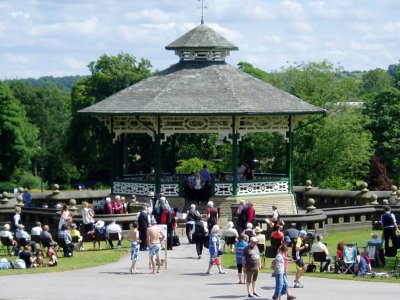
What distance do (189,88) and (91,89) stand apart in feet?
121

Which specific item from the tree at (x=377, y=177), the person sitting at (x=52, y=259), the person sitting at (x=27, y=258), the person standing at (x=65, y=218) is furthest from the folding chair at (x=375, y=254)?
the tree at (x=377, y=177)

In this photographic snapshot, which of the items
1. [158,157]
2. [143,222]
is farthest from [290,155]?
[143,222]

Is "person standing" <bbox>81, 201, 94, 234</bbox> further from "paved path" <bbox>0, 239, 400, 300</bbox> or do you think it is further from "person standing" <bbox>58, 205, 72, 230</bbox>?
"paved path" <bbox>0, 239, 400, 300</bbox>

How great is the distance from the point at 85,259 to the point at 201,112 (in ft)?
32.0

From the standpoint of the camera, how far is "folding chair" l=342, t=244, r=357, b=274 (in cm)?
2947

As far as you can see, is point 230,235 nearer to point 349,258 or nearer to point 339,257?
point 339,257

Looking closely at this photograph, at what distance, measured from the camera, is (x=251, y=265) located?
26.5 m

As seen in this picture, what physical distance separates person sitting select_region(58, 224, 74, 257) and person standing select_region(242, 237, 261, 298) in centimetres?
835

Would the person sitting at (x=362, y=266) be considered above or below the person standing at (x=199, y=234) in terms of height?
below

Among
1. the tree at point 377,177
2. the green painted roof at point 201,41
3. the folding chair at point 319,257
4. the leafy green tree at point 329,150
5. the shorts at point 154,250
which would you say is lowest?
the folding chair at point 319,257

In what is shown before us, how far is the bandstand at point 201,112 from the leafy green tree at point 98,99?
33.2m

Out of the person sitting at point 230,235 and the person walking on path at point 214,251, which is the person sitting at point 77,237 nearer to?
the person sitting at point 230,235

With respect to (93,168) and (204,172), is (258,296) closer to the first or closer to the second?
(204,172)

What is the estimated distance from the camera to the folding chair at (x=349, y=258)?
96.7 feet
